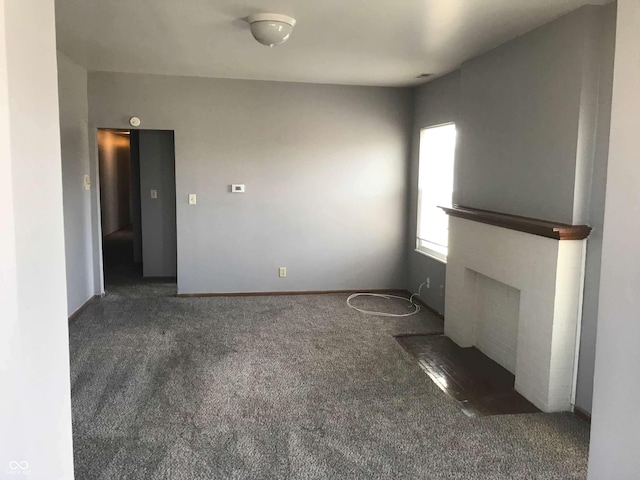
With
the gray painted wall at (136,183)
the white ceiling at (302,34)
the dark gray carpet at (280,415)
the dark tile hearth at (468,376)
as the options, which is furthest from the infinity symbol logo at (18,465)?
the gray painted wall at (136,183)

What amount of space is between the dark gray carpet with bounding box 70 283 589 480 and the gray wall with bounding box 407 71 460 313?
73 centimetres

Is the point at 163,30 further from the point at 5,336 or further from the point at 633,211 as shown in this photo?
the point at 633,211

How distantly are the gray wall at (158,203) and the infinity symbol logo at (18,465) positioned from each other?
214 inches

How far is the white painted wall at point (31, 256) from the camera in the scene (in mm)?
1372

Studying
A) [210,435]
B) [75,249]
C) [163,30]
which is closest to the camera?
[210,435]

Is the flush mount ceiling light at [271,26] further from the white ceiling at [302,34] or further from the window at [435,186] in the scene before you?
the window at [435,186]

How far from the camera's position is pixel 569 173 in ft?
10.2

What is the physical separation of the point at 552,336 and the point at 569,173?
1026mm

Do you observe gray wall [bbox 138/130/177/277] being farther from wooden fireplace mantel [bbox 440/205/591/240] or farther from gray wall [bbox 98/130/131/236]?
wooden fireplace mantel [bbox 440/205/591/240]

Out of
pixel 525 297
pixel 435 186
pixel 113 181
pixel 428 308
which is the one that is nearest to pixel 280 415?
pixel 525 297

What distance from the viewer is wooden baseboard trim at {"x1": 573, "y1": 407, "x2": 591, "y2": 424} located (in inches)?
120

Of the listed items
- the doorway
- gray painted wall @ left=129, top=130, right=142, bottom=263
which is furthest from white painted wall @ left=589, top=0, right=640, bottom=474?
gray painted wall @ left=129, top=130, right=142, bottom=263

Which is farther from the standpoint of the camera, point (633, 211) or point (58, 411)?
point (58, 411)

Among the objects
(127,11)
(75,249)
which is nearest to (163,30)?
(127,11)
